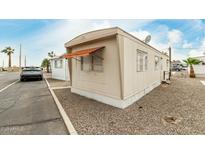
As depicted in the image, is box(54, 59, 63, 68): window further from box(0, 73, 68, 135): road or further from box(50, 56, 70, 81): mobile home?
box(0, 73, 68, 135): road

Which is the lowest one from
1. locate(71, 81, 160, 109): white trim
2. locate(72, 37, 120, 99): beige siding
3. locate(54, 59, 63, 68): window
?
locate(71, 81, 160, 109): white trim

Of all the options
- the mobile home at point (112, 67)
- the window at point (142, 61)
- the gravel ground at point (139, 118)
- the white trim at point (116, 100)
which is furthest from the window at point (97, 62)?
the window at point (142, 61)

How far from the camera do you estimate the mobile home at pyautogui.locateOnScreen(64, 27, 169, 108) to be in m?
5.72

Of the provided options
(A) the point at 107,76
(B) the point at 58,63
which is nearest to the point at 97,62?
(A) the point at 107,76

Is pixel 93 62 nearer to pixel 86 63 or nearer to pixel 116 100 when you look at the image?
pixel 86 63

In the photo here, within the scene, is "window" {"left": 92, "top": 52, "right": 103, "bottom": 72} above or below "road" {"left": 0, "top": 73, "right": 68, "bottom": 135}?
above

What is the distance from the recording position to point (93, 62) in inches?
282

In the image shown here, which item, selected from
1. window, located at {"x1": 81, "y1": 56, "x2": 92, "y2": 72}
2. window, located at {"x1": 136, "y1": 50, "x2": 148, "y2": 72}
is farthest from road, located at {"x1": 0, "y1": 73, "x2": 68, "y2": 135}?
window, located at {"x1": 136, "y1": 50, "x2": 148, "y2": 72}

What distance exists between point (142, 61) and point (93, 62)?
8.29 feet

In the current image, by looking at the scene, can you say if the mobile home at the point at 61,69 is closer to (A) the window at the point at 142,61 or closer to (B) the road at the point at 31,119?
(A) the window at the point at 142,61

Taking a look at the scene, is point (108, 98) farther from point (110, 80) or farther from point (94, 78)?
point (94, 78)

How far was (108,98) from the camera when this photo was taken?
20.7 ft

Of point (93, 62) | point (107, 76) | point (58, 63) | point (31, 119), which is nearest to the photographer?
point (31, 119)
